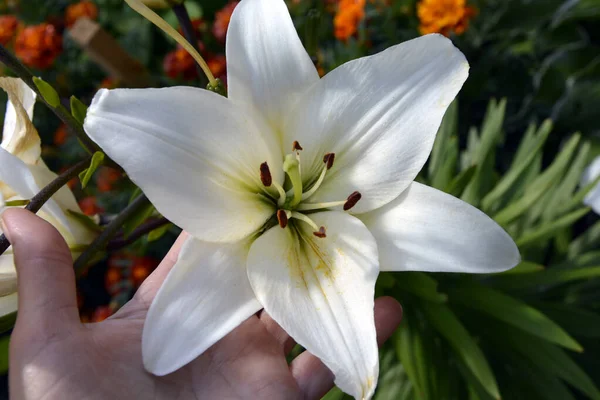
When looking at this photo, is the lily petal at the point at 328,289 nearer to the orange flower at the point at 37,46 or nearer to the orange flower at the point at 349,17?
the orange flower at the point at 349,17

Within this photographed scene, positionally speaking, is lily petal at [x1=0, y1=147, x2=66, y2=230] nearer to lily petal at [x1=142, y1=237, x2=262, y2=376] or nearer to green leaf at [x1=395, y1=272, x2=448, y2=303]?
lily petal at [x1=142, y1=237, x2=262, y2=376]

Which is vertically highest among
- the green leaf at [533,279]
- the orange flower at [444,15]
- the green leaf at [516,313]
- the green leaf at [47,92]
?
the green leaf at [47,92]

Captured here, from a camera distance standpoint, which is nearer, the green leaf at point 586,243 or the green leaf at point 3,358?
the green leaf at point 3,358

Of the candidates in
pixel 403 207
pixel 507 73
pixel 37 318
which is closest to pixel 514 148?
pixel 507 73

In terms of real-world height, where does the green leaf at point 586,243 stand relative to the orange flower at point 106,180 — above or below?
below

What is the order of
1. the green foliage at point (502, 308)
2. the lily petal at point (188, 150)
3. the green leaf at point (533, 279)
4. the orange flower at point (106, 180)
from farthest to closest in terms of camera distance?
the orange flower at point (106, 180), the green leaf at point (533, 279), the green foliage at point (502, 308), the lily petal at point (188, 150)

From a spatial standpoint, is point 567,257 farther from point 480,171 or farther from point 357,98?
point 357,98

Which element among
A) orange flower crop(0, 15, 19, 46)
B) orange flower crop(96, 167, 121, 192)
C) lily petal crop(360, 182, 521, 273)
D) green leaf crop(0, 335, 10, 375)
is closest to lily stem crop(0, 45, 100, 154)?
lily petal crop(360, 182, 521, 273)

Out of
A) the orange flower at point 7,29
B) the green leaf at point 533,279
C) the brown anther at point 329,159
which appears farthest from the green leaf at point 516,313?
the orange flower at point 7,29
